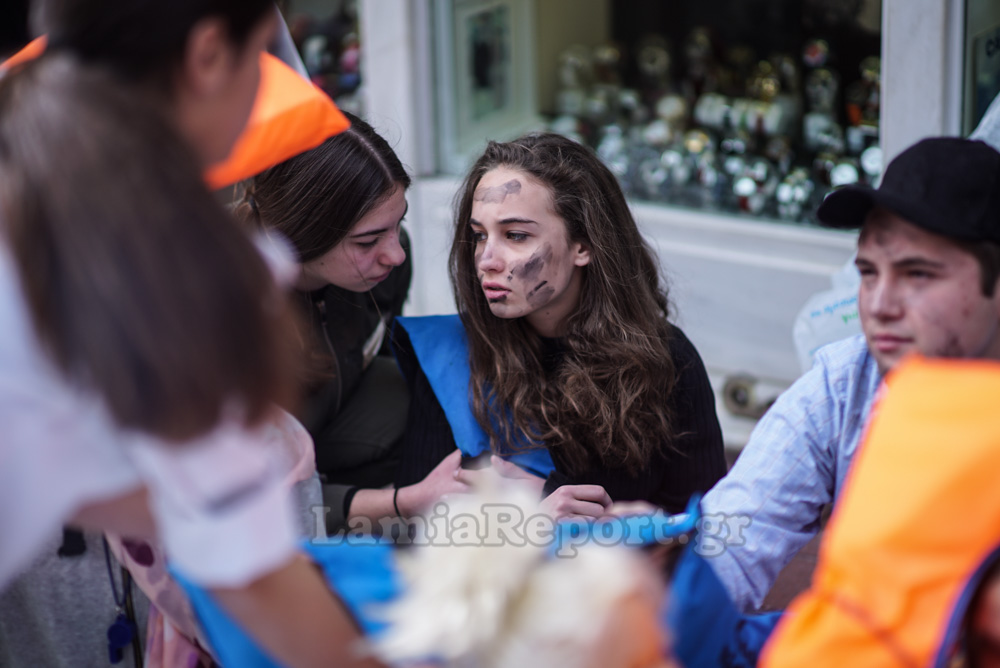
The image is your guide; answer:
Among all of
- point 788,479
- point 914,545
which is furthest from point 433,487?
point 914,545

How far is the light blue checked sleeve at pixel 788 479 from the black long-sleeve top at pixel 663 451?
46cm

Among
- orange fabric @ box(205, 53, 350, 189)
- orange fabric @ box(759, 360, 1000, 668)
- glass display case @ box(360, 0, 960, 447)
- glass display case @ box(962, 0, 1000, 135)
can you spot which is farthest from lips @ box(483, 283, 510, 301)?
glass display case @ box(962, 0, 1000, 135)

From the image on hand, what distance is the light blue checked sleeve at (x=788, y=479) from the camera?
5.60ft

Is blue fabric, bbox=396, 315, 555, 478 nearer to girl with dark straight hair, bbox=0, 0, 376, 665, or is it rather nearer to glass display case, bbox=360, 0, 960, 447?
glass display case, bbox=360, 0, 960, 447

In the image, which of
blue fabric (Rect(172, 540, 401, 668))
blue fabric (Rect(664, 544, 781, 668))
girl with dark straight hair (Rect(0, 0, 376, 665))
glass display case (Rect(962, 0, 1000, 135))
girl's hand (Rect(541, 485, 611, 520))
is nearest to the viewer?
girl with dark straight hair (Rect(0, 0, 376, 665))

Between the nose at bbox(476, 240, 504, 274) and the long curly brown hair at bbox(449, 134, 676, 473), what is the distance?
0.10 metres

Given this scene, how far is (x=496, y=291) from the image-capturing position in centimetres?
223

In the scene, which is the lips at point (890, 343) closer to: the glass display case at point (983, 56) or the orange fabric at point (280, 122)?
the orange fabric at point (280, 122)

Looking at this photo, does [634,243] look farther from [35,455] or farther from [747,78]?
[747,78]

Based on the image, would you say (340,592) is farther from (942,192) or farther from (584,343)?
(584,343)

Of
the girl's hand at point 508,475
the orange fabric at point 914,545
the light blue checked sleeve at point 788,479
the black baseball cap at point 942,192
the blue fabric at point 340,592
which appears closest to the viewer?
the orange fabric at point 914,545

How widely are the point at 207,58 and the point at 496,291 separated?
4.03 feet

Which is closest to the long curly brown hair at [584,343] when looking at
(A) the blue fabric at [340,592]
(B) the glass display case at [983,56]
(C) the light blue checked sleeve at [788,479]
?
(C) the light blue checked sleeve at [788,479]

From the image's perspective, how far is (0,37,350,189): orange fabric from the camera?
1604mm
